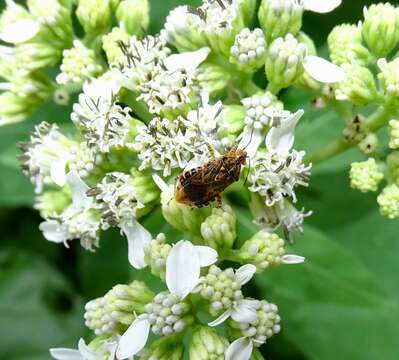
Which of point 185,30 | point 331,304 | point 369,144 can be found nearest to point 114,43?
point 185,30

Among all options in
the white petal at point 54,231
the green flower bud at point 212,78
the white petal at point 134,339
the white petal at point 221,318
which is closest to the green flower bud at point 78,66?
the green flower bud at point 212,78

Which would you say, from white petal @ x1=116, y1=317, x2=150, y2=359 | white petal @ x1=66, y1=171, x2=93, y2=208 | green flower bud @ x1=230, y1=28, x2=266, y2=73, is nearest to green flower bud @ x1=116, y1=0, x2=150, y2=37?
green flower bud @ x1=230, y1=28, x2=266, y2=73

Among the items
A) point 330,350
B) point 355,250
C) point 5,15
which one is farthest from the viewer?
point 355,250

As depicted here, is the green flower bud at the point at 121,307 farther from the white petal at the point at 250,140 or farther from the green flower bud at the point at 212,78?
the green flower bud at the point at 212,78

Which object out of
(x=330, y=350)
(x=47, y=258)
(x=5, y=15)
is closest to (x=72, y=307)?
(x=47, y=258)

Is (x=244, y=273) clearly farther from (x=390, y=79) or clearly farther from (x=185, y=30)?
(x=185, y=30)

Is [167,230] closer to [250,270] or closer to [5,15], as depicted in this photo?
[250,270]

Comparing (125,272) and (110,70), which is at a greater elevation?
(110,70)
